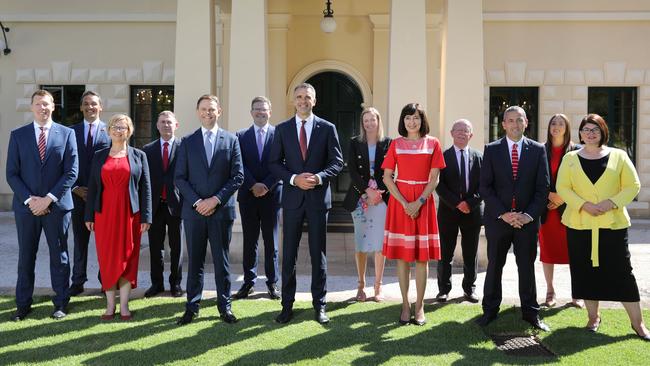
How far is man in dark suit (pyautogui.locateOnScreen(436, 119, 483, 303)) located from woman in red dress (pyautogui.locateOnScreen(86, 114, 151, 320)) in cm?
323

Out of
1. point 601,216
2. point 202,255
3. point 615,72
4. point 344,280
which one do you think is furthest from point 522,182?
point 615,72

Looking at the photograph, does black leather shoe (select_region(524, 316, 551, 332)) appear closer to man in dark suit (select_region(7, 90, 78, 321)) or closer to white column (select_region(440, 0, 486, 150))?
white column (select_region(440, 0, 486, 150))

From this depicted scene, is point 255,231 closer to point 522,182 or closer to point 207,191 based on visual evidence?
point 207,191

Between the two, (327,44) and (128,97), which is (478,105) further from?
(128,97)

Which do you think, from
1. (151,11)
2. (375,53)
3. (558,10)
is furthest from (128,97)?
(558,10)

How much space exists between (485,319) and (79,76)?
10.7 metres

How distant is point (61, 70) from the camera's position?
1340 cm

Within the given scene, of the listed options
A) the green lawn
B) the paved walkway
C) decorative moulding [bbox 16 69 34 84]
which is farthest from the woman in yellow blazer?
decorative moulding [bbox 16 69 34 84]

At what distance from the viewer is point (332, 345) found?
533 centimetres

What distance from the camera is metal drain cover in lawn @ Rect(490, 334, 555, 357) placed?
516 cm

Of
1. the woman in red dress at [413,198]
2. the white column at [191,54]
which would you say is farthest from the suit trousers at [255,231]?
the white column at [191,54]

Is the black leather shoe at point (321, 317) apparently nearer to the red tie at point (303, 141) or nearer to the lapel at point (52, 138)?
the red tie at point (303, 141)

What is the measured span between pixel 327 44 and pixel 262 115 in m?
6.44

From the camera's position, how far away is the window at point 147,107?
1359 cm
